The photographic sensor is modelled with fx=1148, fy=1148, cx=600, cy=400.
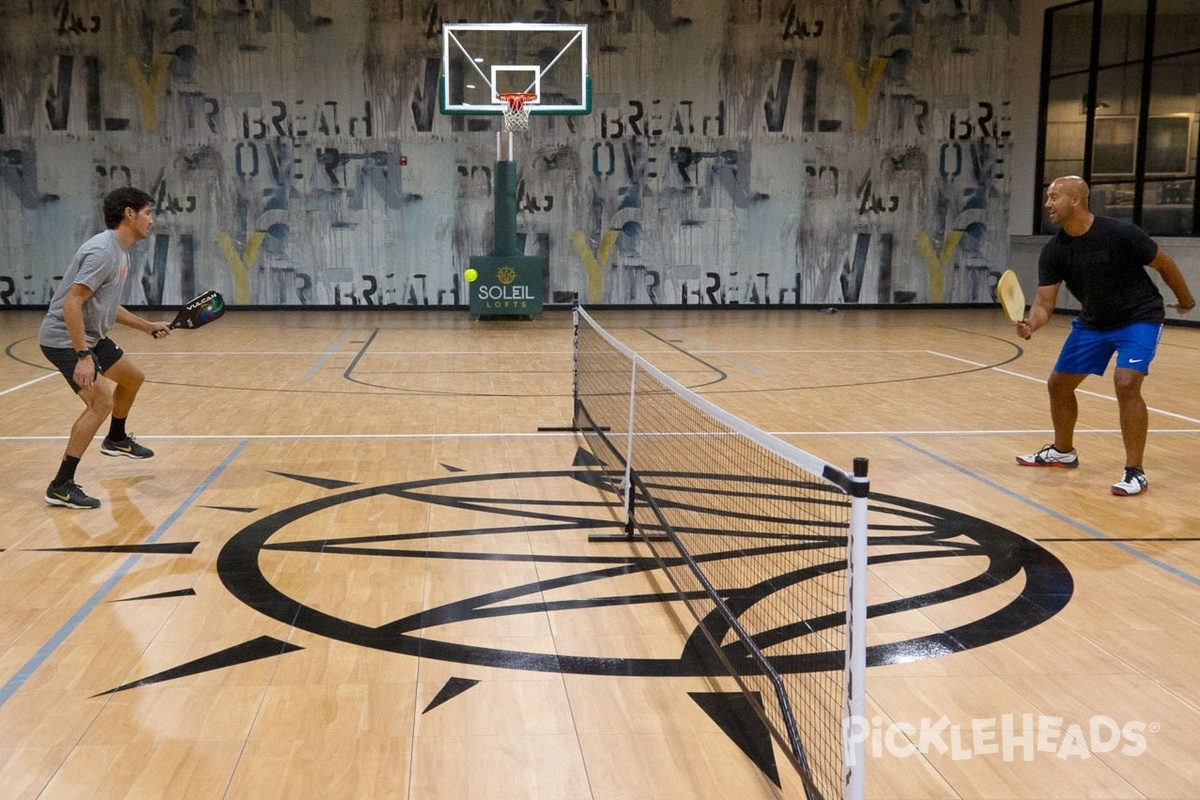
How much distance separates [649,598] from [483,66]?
54.7ft

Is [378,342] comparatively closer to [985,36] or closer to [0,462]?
[0,462]

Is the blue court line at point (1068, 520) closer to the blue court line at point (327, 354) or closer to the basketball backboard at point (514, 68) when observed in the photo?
the blue court line at point (327, 354)

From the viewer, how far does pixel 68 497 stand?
21.6 ft

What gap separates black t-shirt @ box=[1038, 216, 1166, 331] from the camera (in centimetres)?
701

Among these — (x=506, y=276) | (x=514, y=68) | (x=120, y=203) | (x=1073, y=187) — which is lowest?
(x=506, y=276)

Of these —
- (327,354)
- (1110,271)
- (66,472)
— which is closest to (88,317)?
(66,472)

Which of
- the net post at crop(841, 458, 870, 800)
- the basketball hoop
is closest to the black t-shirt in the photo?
the net post at crop(841, 458, 870, 800)

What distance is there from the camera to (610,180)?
21266 millimetres

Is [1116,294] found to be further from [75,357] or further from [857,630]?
[75,357]

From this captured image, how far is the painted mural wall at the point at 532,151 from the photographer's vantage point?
20344 mm

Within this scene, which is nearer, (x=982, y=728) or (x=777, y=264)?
(x=982, y=728)

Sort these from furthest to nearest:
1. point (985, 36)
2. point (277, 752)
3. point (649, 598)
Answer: point (985, 36)
point (649, 598)
point (277, 752)

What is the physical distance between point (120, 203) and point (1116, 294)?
6.01 meters

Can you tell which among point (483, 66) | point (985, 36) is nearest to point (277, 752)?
point (483, 66)
